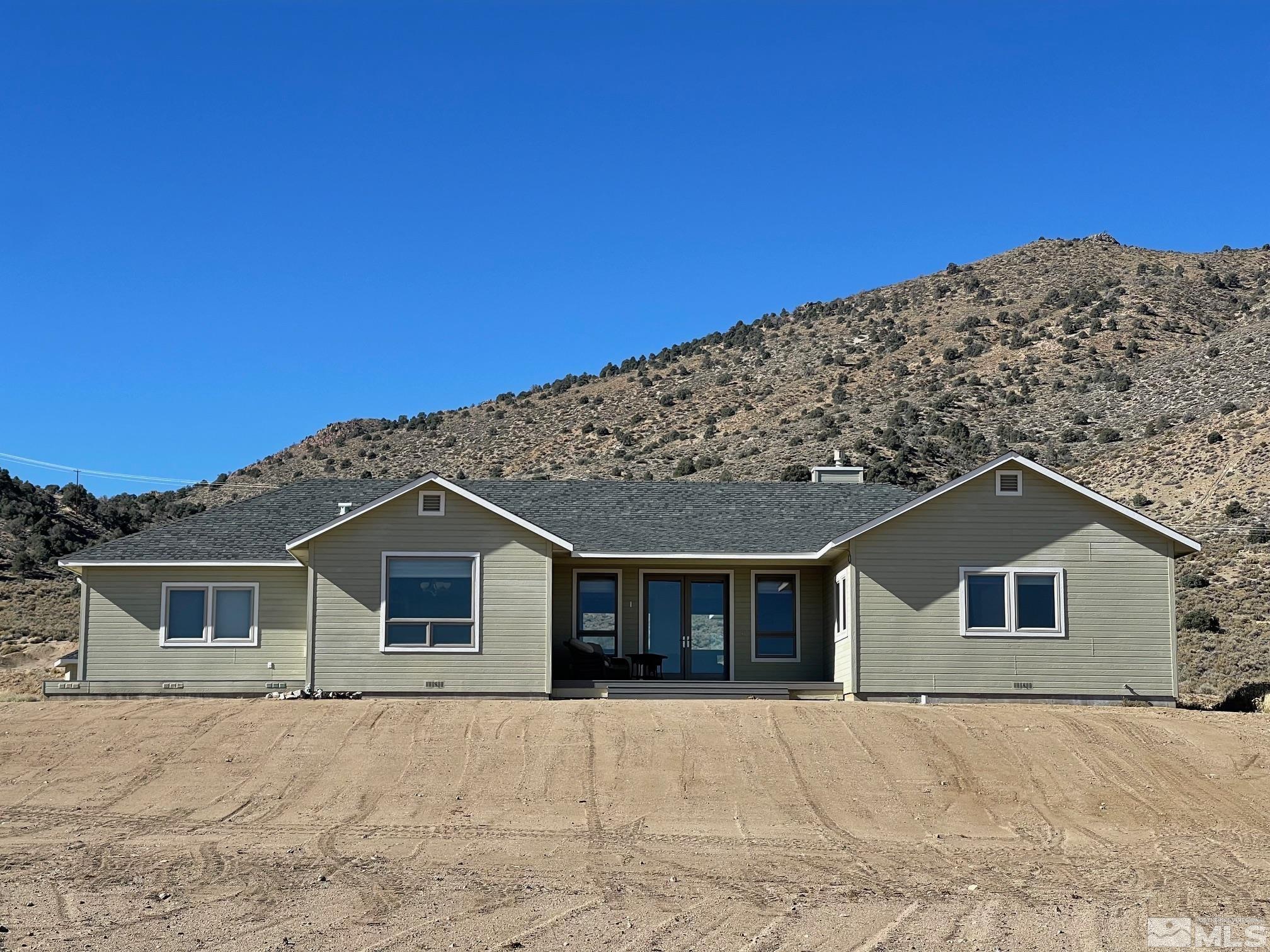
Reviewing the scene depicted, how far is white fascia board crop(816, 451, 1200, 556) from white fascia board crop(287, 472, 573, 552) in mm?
4672

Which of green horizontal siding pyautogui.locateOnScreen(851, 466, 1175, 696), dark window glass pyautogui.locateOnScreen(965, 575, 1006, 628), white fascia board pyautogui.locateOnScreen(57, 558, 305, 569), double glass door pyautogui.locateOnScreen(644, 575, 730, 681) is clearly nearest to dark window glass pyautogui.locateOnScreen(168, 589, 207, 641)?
white fascia board pyautogui.locateOnScreen(57, 558, 305, 569)

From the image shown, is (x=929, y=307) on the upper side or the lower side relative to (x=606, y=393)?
upper

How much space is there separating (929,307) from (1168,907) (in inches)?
2480

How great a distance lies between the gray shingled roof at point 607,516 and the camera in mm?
25266

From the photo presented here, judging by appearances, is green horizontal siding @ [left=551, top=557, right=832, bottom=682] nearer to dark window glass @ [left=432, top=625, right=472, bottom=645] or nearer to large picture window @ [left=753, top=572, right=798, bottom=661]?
large picture window @ [left=753, top=572, right=798, bottom=661]

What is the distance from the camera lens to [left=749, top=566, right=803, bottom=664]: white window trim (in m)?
25.8

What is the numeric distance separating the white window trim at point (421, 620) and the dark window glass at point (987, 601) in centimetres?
802

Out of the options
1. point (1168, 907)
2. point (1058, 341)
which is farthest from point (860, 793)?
point (1058, 341)

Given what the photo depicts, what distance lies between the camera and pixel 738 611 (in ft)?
84.8

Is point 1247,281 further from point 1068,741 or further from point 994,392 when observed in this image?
point 1068,741

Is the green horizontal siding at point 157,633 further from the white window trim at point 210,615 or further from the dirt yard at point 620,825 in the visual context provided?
the dirt yard at point 620,825

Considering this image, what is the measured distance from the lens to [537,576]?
77.7ft

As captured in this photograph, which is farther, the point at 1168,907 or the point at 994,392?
the point at 994,392

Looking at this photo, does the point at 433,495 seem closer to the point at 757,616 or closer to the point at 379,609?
the point at 379,609
